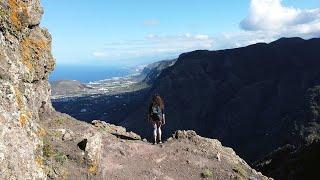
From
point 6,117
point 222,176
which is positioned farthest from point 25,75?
point 222,176

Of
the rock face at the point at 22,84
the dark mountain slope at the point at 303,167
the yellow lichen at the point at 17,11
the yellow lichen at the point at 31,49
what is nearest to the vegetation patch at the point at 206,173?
the rock face at the point at 22,84

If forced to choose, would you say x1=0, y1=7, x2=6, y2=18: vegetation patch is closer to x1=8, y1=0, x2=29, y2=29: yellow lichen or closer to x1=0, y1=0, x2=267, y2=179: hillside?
x1=0, y1=0, x2=267, y2=179: hillside

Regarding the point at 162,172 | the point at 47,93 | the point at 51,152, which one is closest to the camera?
the point at 51,152

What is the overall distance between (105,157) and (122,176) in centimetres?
176

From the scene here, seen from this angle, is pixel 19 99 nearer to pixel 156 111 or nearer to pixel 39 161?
pixel 39 161

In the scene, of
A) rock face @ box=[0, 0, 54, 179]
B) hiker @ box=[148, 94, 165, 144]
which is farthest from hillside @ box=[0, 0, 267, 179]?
hiker @ box=[148, 94, 165, 144]

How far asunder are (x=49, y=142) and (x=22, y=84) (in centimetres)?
388

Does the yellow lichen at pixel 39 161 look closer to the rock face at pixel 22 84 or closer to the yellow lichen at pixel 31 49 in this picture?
the rock face at pixel 22 84

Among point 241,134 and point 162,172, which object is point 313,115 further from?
point 162,172

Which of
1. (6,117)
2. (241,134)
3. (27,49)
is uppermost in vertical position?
(27,49)

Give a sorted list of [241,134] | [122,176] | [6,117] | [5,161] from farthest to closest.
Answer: [241,134], [122,176], [6,117], [5,161]

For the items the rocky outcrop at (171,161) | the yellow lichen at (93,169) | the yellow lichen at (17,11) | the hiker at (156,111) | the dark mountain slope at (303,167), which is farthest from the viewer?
the dark mountain slope at (303,167)

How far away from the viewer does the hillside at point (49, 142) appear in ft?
55.6

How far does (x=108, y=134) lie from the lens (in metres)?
28.5
